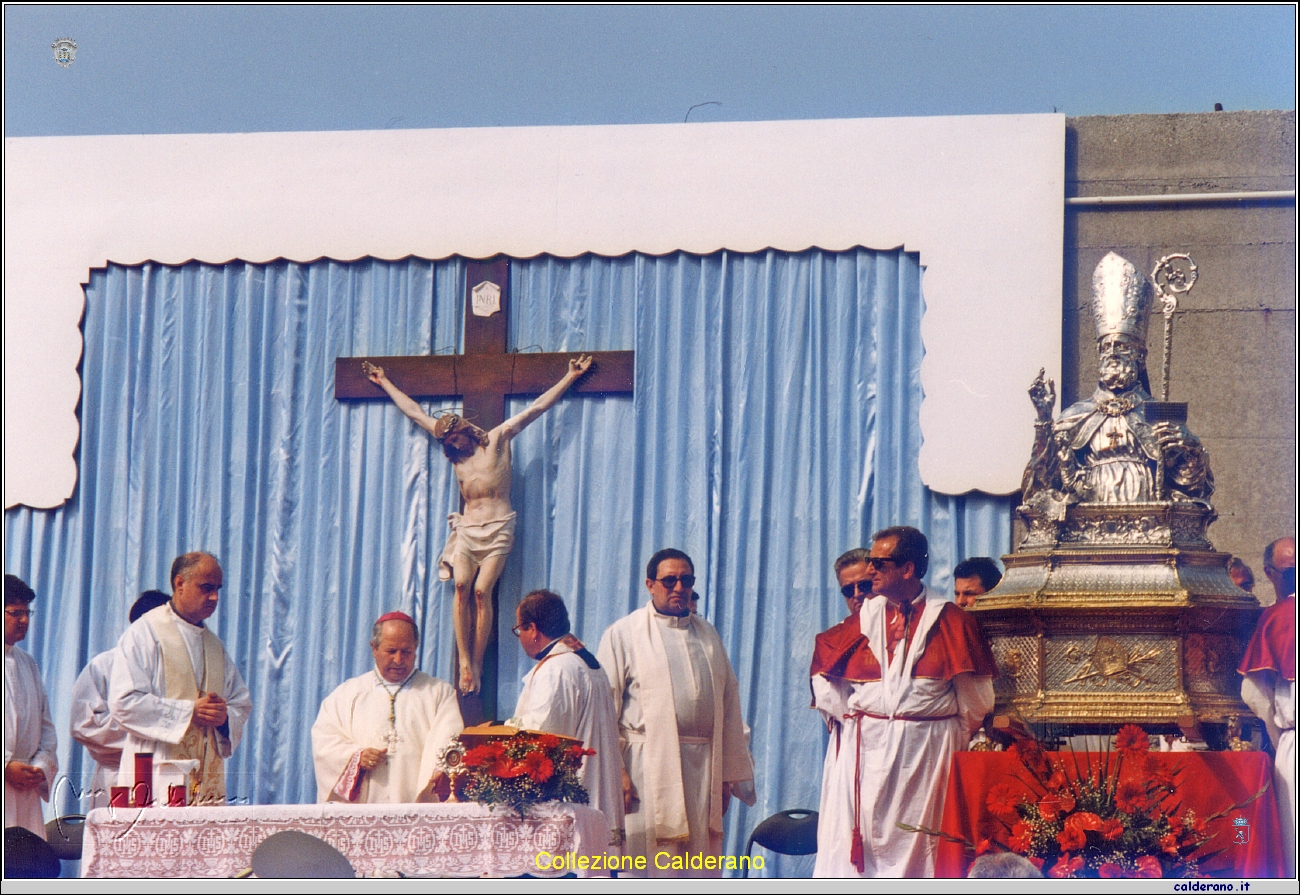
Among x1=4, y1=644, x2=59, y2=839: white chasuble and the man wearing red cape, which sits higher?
the man wearing red cape

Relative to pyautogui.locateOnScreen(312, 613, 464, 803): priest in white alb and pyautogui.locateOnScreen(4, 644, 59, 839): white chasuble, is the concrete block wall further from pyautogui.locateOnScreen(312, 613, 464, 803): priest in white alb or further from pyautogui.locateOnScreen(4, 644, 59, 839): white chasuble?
pyautogui.locateOnScreen(4, 644, 59, 839): white chasuble

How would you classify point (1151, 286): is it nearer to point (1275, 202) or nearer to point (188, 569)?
point (1275, 202)

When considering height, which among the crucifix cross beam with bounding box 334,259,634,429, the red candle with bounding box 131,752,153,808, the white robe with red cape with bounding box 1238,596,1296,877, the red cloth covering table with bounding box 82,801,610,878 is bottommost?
the red cloth covering table with bounding box 82,801,610,878

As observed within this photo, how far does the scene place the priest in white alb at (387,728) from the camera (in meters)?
8.17

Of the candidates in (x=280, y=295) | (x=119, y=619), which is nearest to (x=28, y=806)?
(x=119, y=619)

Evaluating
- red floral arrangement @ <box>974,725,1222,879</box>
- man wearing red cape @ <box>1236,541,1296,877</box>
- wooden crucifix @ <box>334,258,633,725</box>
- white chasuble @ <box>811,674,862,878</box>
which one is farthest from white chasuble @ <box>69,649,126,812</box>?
man wearing red cape @ <box>1236,541,1296,877</box>

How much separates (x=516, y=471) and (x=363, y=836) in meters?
2.21

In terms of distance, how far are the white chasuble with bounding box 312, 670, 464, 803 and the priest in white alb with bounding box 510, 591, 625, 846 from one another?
541mm

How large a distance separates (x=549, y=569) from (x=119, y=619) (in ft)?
6.51

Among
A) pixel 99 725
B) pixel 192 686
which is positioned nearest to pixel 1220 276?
pixel 192 686

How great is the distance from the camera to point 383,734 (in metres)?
8.33

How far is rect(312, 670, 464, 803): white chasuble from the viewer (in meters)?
8.18

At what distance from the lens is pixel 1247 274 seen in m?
8.67

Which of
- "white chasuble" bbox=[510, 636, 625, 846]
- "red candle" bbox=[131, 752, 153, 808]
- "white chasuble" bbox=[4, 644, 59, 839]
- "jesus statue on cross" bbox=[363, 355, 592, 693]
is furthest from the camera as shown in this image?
"jesus statue on cross" bbox=[363, 355, 592, 693]
